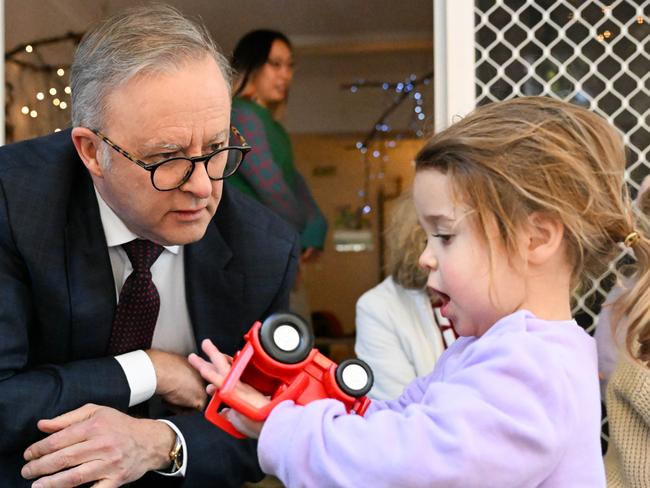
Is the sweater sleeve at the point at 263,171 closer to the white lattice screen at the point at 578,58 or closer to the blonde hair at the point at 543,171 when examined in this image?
the white lattice screen at the point at 578,58

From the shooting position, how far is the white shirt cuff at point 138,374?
141 centimetres

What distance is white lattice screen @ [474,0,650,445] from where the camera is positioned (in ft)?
6.58

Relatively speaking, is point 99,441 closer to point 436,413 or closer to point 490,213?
point 436,413

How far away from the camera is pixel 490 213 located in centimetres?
110

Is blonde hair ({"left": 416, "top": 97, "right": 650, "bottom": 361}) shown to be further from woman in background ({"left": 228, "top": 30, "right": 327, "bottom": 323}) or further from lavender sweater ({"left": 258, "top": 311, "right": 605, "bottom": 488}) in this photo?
woman in background ({"left": 228, "top": 30, "right": 327, "bottom": 323})

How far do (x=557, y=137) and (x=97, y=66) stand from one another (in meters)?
0.73

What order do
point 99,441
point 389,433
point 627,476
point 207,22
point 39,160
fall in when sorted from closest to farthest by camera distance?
point 389,433
point 99,441
point 39,160
point 627,476
point 207,22

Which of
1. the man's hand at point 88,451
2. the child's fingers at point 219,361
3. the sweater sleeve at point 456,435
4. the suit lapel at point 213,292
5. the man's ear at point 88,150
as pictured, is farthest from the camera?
the suit lapel at point 213,292

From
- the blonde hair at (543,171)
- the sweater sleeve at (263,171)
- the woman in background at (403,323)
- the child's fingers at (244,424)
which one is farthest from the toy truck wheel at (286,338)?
the sweater sleeve at (263,171)

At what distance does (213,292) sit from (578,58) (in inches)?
42.4

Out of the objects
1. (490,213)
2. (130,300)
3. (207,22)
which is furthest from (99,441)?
(207,22)

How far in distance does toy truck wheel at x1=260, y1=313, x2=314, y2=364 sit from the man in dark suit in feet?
1.24

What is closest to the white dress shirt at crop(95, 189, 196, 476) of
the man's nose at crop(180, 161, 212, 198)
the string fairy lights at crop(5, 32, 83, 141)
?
the man's nose at crop(180, 161, 212, 198)

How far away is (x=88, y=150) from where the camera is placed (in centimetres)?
139
